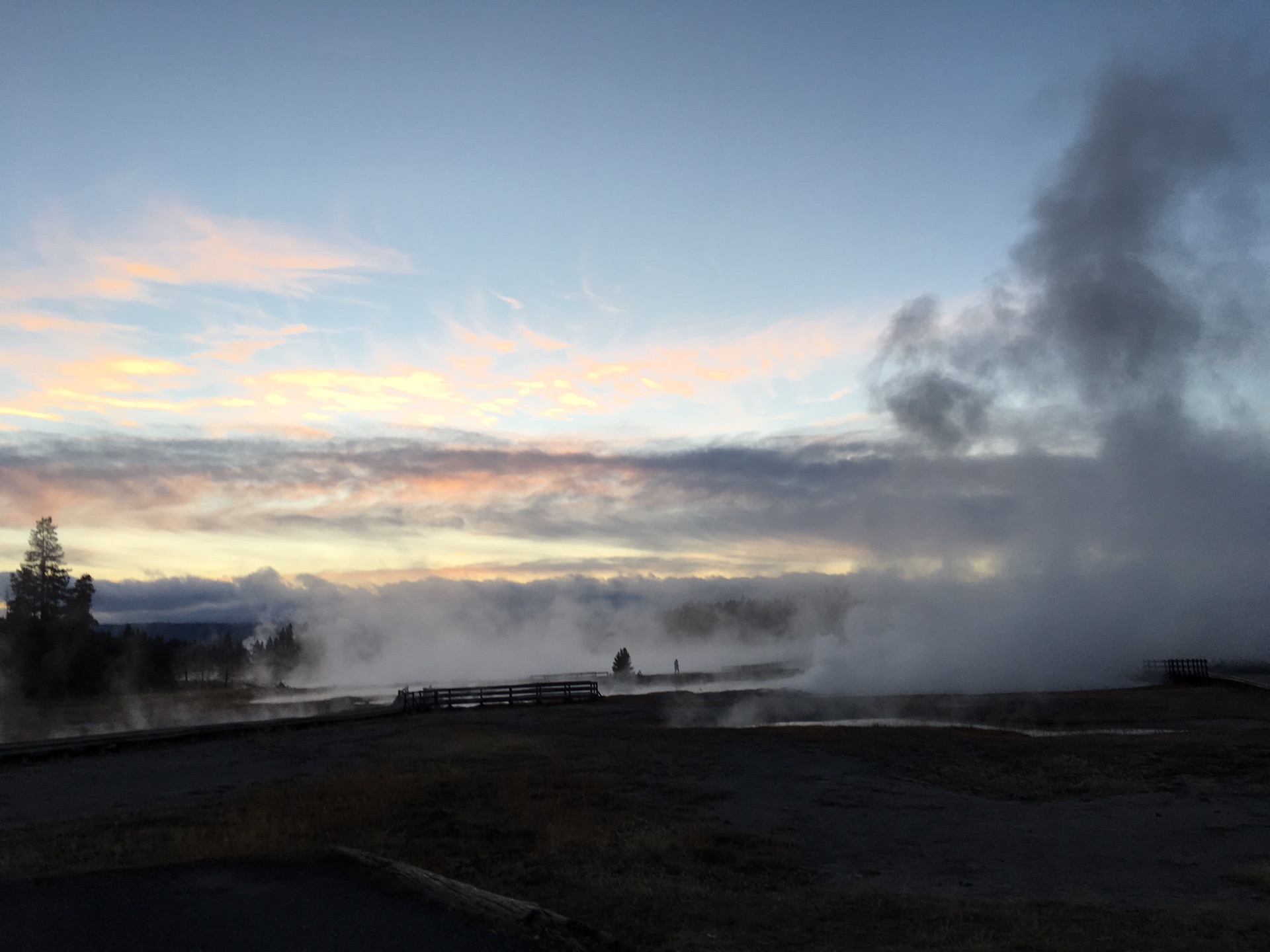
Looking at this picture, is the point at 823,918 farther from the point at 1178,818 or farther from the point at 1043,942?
the point at 1178,818

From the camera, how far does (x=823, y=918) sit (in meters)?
10.3

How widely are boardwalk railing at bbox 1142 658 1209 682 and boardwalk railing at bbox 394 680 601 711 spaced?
152ft

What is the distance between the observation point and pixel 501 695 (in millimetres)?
56500

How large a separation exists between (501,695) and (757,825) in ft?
139

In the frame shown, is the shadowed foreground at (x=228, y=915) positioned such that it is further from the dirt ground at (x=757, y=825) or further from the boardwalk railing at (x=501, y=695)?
the boardwalk railing at (x=501, y=695)

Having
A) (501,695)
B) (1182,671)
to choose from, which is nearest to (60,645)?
(501,695)

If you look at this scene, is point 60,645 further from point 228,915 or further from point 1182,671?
point 1182,671

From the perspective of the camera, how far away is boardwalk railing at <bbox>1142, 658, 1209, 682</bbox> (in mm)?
64188

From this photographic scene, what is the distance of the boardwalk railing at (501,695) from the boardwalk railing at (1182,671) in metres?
46.3

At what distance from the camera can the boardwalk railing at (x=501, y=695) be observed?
51531 millimetres

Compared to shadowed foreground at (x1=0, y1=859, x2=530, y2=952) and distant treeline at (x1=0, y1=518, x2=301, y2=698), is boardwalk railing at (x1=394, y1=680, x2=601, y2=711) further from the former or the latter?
distant treeline at (x1=0, y1=518, x2=301, y2=698)

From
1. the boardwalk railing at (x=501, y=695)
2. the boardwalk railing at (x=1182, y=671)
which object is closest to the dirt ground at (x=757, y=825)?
the boardwalk railing at (x=501, y=695)

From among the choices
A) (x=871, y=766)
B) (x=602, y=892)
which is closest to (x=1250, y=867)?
(x=602, y=892)

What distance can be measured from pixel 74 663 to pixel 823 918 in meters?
92.9
